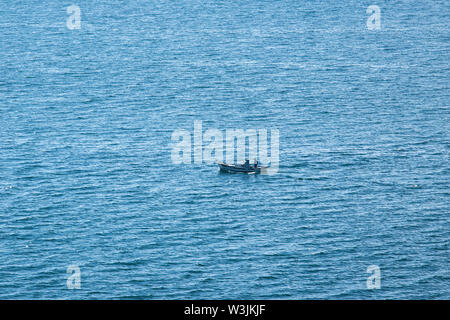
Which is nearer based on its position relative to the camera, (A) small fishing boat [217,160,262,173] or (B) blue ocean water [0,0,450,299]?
(B) blue ocean water [0,0,450,299]

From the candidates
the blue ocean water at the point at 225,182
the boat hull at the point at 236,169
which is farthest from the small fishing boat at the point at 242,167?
the blue ocean water at the point at 225,182

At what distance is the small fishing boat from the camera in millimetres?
118000

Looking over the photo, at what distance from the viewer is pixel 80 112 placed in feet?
492

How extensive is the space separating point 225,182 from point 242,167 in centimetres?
350

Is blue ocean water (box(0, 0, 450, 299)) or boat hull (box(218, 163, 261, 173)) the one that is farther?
boat hull (box(218, 163, 261, 173))

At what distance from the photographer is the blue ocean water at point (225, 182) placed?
283ft

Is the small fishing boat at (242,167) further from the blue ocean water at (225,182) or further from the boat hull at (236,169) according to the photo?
the blue ocean water at (225,182)

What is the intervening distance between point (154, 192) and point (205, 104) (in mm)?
47708

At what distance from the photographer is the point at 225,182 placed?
381 ft

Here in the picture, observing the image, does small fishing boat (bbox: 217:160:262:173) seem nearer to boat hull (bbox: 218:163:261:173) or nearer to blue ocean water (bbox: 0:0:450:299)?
boat hull (bbox: 218:163:261:173)

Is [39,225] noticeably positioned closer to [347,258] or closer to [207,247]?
[207,247]

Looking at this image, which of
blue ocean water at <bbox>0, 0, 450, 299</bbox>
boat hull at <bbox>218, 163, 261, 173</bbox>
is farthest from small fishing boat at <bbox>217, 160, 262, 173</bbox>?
blue ocean water at <bbox>0, 0, 450, 299</bbox>

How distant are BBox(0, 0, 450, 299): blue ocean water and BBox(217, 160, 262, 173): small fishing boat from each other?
0.96 m
